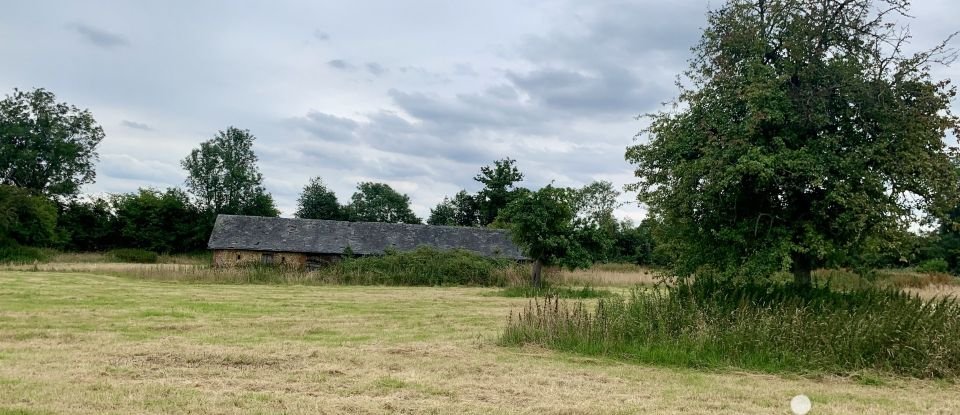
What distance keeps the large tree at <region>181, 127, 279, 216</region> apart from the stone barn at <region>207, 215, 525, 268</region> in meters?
27.3

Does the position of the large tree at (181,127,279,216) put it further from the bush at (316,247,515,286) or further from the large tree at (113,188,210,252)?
the bush at (316,247,515,286)

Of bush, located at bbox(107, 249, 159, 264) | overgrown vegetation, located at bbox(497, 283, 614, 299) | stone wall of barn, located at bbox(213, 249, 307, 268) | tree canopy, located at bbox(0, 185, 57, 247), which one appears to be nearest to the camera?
overgrown vegetation, located at bbox(497, 283, 614, 299)

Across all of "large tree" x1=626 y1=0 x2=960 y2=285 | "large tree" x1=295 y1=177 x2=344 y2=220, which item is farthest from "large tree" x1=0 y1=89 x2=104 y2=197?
"large tree" x1=626 y1=0 x2=960 y2=285

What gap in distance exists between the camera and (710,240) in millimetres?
13648

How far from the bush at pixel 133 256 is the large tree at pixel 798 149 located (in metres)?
50.7

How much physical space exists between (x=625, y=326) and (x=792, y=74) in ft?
18.8

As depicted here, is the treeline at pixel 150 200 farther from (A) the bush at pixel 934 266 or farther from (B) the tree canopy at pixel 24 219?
(A) the bush at pixel 934 266

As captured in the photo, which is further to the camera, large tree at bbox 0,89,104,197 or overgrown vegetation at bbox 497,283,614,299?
large tree at bbox 0,89,104,197

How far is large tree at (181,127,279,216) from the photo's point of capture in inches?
2884

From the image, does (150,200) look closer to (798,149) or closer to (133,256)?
(133,256)

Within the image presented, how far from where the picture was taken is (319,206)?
269 ft

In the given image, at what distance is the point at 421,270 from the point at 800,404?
28249 mm

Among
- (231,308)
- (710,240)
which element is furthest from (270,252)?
(710,240)

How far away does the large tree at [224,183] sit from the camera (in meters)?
73.2
